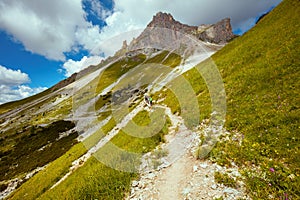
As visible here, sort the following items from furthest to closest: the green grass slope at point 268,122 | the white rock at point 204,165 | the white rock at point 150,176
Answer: the white rock at point 150,176 → the white rock at point 204,165 → the green grass slope at point 268,122

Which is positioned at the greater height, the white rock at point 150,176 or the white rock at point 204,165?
the white rock at point 150,176

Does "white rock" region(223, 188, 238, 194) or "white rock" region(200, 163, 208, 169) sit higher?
"white rock" region(200, 163, 208, 169)

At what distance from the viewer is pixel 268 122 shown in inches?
380

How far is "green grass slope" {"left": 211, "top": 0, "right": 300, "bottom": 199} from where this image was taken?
661 cm

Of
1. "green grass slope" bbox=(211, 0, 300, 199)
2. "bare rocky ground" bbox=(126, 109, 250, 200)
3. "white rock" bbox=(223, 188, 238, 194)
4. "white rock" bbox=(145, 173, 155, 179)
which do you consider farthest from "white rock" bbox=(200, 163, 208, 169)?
"white rock" bbox=(145, 173, 155, 179)

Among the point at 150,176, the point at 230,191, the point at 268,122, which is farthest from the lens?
the point at 268,122

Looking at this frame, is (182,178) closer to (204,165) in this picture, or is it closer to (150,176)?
(204,165)

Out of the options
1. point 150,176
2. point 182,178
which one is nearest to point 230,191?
point 182,178

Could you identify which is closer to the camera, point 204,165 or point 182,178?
point 182,178

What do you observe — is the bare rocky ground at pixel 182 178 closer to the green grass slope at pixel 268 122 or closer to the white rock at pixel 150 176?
the white rock at pixel 150 176

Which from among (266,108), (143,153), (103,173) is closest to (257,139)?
(266,108)

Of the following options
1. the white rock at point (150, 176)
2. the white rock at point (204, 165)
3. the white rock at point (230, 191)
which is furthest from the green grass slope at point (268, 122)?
the white rock at point (150, 176)

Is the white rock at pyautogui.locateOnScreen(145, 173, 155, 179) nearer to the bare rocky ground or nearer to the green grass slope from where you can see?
the bare rocky ground

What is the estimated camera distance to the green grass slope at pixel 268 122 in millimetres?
6614
